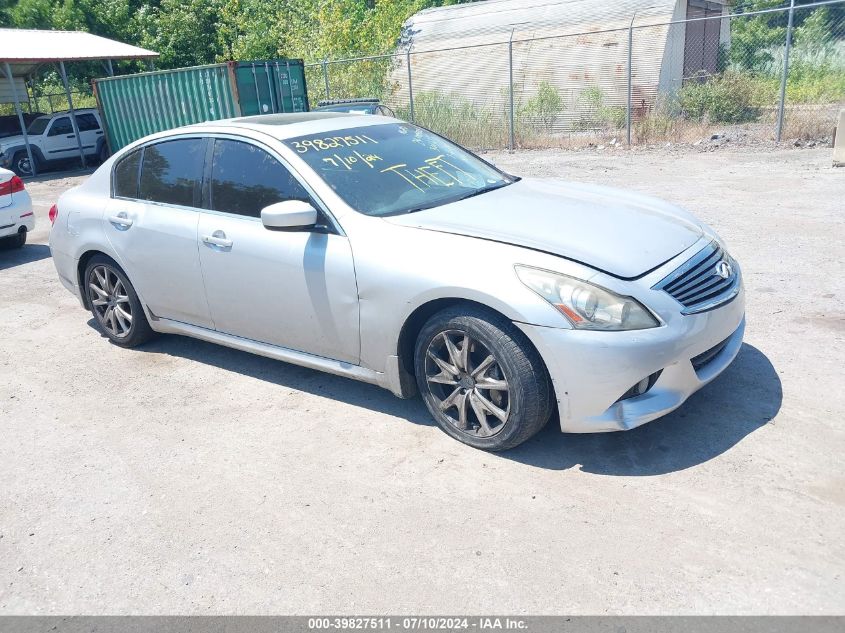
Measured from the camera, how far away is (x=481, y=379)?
12.3 ft

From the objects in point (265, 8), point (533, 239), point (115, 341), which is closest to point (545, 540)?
point (533, 239)

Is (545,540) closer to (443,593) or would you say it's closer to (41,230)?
(443,593)

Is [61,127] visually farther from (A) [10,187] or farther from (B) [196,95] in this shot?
(A) [10,187]

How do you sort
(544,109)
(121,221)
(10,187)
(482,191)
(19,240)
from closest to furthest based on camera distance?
(482,191)
(121,221)
(10,187)
(19,240)
(544,109)

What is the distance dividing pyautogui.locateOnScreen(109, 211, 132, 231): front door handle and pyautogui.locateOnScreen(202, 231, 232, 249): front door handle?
0.91m

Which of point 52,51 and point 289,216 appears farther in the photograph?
Answer: point 52,51

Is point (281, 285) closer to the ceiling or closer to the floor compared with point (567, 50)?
closer to the floor

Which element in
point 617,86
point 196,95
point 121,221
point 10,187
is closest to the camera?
point 121,221

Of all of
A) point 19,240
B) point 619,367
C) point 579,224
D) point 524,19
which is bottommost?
point 19,240

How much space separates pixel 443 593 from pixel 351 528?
634 millimetres

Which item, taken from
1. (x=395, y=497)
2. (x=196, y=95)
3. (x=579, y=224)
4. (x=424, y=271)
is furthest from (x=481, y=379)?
(x=196, y=95)

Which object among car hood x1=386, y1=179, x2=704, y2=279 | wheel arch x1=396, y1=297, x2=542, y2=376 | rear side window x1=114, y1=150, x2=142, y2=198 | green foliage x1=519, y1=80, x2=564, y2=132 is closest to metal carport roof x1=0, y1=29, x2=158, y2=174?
green foliage x1=519, y1=80, x2=564, y2=132

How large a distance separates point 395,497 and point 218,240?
6.91ft

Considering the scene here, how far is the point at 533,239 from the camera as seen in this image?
12.2 feet
